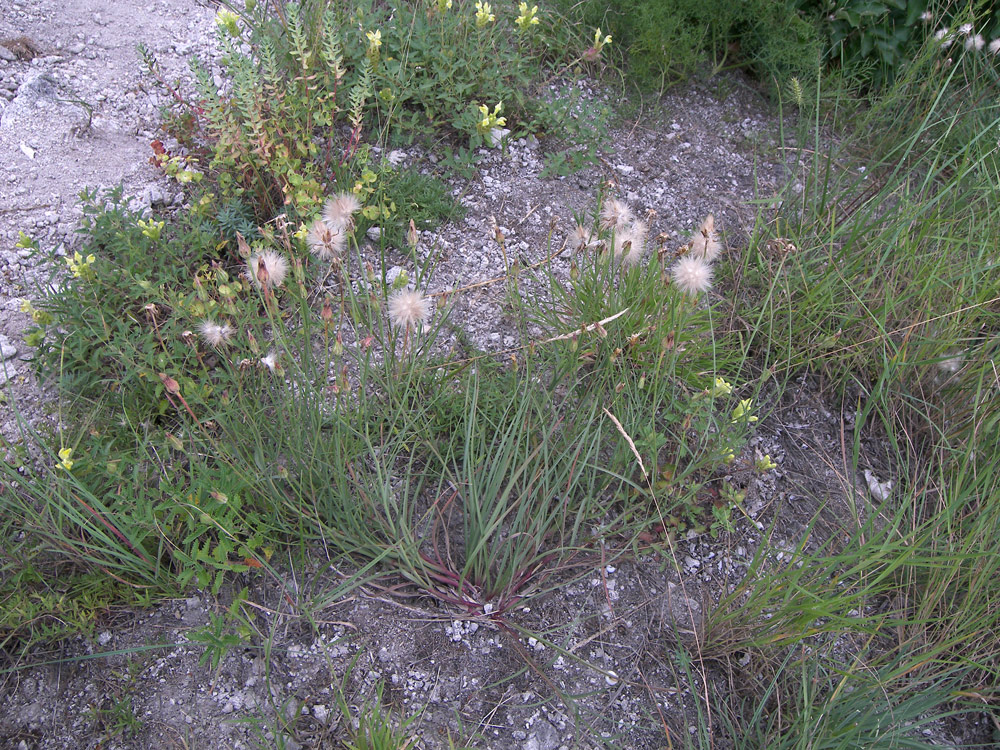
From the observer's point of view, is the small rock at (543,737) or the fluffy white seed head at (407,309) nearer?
the small rock at (543,737)

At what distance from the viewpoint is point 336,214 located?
7.02ft

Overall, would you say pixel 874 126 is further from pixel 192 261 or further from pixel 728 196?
pixel 192 261

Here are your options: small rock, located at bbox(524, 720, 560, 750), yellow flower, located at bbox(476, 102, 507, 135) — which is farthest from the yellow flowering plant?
small rock, located at bbox(524, 720, 560, 750)

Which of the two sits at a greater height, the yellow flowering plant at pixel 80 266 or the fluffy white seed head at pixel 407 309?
the fluffy white seed head at pixel 407 309

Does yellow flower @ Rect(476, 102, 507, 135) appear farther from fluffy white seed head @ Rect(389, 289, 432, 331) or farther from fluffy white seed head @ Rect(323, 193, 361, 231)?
fluffy white seed head @ Rect(389, 289, 432, 331)

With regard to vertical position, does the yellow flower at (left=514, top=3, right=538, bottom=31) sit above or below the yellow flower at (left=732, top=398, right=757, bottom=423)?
above

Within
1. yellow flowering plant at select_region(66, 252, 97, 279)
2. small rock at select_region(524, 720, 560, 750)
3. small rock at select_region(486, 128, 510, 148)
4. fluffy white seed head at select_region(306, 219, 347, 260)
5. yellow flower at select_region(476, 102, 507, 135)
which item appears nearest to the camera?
small rock at select_region(524, 720, 560, 750)

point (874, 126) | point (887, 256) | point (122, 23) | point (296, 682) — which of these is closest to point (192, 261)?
point (296, 682)

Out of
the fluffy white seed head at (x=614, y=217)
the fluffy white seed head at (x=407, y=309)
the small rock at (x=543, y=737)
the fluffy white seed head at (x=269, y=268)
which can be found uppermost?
the fluffy white seed head at (x=614, y=217)

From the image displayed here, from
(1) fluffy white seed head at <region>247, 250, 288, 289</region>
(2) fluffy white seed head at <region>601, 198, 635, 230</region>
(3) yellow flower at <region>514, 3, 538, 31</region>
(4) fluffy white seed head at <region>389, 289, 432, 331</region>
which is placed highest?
(3) yellow flower at <region>514, 3, 538, 31</region>

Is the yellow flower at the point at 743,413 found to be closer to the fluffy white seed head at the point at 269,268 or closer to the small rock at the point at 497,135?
the fluffy white seed head at the point at 269,268

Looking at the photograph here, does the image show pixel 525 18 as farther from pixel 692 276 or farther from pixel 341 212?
pixel 692 276

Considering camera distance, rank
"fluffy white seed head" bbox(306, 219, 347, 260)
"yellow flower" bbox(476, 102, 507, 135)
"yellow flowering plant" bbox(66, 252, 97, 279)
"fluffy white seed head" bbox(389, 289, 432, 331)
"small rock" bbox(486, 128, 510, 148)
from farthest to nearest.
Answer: "small rock" bbox(486, 128, 510, 148)
"yellow flower" bbox(476, 102, 507, 135)
"yellow flowering plant" bbox(66, 252, 97, 279)
"fluffy white seed head" bbox(389, 289, 432, 331)
"fluffy white seed head" bbox(306, 219, 347, 260)

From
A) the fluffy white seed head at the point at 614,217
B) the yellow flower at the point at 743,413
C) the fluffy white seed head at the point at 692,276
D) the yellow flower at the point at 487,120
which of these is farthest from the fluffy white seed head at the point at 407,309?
the yellow flower at the point at 487,120
